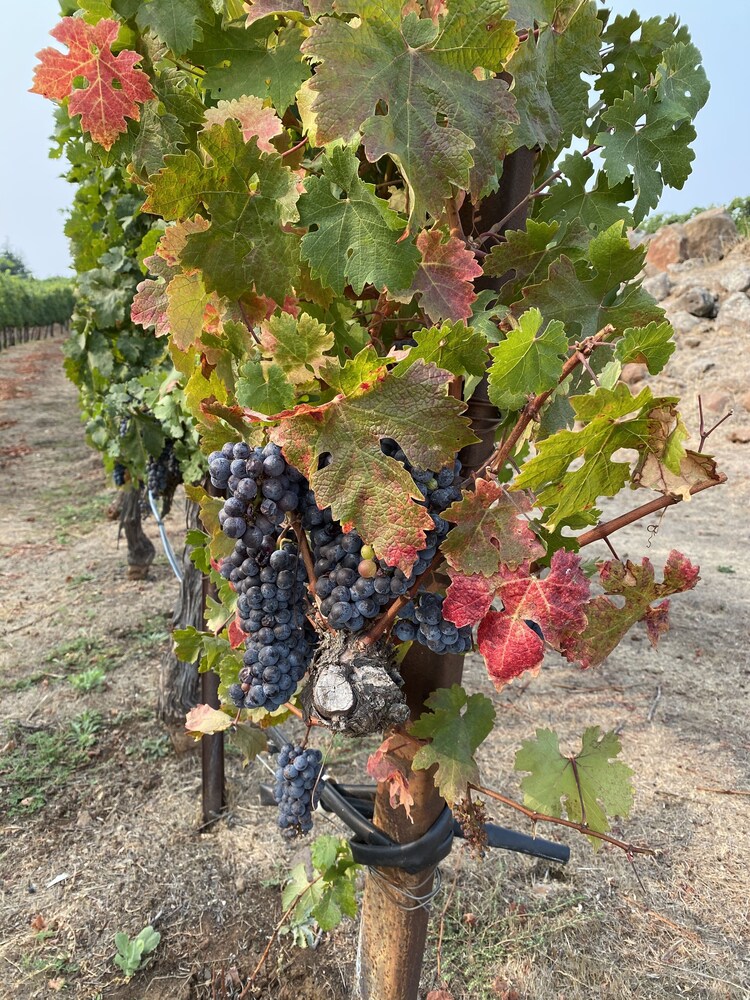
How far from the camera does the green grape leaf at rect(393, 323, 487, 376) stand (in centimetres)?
85

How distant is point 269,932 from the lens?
2.42 m

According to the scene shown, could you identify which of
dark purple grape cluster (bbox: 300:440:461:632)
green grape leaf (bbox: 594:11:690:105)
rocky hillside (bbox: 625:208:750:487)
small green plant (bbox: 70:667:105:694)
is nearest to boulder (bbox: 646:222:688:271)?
rocky hillside (bbox: 625:208:750:487)

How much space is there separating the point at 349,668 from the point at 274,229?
0.67 meters

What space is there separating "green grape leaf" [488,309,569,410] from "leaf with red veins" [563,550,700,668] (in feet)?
1.13

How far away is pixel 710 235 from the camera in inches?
623

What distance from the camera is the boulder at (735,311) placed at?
1321 centimetres

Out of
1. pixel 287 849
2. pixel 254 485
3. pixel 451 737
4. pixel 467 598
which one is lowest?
pixel 287 849

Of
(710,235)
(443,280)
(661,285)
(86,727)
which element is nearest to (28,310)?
(661,285)

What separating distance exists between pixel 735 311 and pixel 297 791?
48.6 ft

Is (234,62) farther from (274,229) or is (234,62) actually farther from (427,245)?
(427,245)

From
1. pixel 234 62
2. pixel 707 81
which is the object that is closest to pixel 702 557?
pixel 707 81

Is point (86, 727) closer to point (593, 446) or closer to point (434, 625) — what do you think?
point (434, 625)

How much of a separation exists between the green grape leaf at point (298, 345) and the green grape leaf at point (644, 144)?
2.01ft

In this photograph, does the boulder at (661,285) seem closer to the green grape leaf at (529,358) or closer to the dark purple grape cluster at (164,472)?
the dark purple grape cluster at (164,472)
